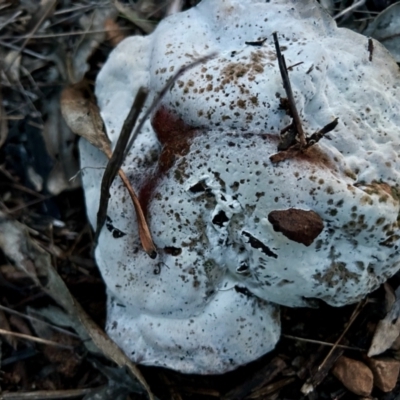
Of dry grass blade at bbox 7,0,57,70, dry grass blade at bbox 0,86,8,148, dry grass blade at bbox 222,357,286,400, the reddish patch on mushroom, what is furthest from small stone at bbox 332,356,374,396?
dry grass blade at bbox 7,0,57,70

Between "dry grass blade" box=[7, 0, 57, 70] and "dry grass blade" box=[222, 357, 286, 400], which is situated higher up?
"dry grass blade" box=[7, 0, 57, 70]

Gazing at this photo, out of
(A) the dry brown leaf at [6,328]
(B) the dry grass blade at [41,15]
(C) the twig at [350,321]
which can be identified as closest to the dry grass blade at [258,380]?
(C) the twig at [350,321]

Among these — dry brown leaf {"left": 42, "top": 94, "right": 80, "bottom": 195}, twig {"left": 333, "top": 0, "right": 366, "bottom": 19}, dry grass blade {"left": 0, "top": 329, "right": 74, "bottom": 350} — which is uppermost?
twig {"left": 333, "top": 0, "right": 366, "bottom": 19}

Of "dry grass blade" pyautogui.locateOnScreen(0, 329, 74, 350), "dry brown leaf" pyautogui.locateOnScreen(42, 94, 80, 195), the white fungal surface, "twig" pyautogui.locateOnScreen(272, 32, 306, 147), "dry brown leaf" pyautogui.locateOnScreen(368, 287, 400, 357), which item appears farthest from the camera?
"dry brown leaf" pyautogui.locateOnScreen(42, 94, 80, 195)

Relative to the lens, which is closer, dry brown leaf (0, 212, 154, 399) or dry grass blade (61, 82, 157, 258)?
dry grass blade (61, 82, 157, 258)

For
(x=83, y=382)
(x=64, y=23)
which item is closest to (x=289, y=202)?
(x=83, y=382)

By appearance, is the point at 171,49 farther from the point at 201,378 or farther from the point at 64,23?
the point at 201,378

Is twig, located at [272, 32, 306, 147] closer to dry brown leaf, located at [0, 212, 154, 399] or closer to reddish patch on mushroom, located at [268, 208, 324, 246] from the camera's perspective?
reddish patch on mushroom, located at [268, 208, 324, 246]

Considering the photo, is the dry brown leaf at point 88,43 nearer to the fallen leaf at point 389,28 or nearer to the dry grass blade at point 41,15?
the dry grass blade at point 41,15

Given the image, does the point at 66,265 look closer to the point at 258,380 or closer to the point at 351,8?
the point at 258,380
